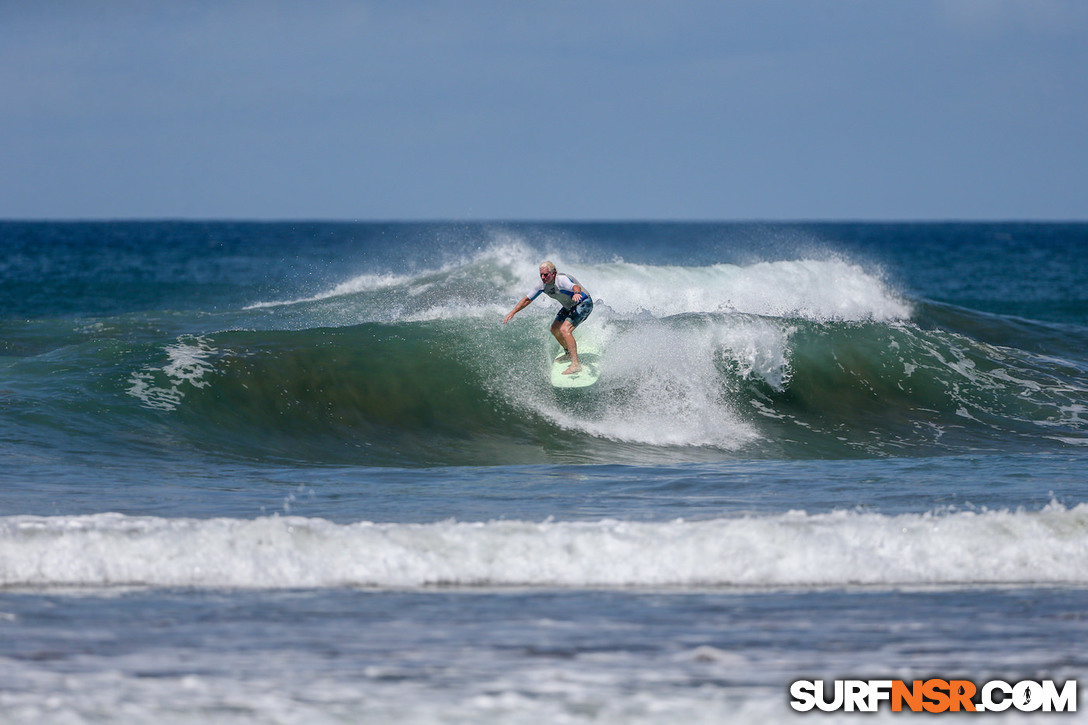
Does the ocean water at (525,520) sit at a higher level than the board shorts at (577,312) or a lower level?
lower

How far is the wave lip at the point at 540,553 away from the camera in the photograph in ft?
21.2

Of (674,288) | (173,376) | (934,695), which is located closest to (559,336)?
(173,376)

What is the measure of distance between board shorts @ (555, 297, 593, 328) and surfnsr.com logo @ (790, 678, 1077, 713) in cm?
817

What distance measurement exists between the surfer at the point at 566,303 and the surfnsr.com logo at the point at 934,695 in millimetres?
7591

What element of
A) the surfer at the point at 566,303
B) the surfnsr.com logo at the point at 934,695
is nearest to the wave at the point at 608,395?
the surfer at the point at 566,303

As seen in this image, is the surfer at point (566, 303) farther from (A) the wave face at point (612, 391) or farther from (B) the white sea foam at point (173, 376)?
(B) the white sea foam at point (173, 376)

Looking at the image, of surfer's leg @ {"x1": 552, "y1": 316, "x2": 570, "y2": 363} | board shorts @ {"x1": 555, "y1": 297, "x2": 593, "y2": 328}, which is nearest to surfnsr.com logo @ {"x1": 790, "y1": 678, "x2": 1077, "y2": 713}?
board shorts @ {"x1": 555, "y1": 297, "x2": 593, "y2": 328}

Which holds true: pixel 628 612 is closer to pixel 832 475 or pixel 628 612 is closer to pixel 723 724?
pixel 723 724

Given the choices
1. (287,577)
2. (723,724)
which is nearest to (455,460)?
(287,577)

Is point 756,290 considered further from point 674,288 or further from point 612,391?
point 612,391

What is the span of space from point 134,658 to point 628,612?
245cm

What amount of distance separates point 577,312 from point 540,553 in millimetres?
6325

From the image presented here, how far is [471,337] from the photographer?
51.8 ft

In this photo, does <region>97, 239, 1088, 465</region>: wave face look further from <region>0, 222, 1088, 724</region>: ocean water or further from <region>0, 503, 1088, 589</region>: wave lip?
<region>0, 503, 1088, 589</region>: wave lip
